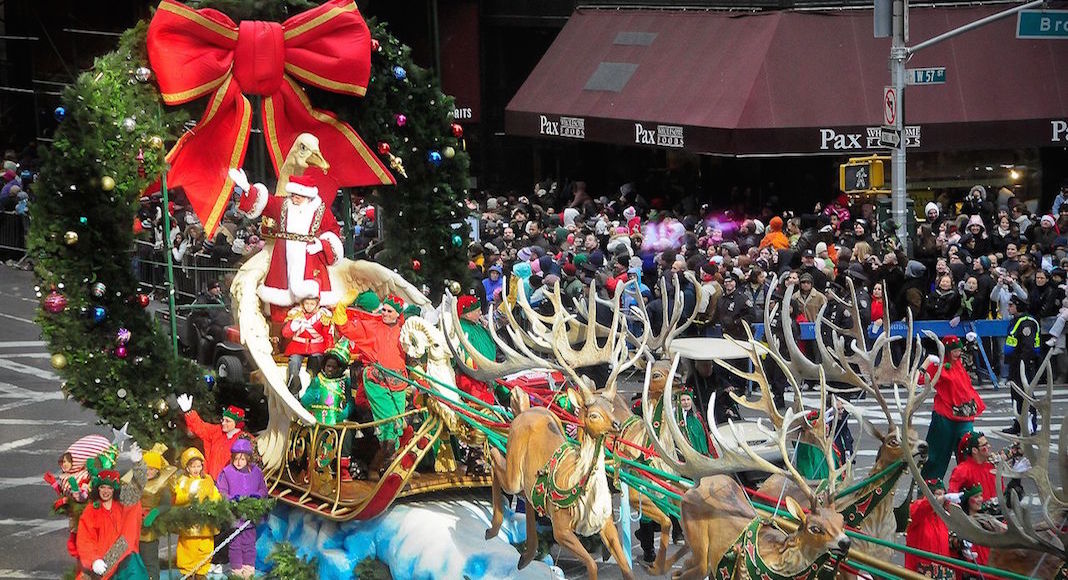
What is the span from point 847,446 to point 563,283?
19.9ft

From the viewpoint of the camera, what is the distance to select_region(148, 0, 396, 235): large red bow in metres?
14.9

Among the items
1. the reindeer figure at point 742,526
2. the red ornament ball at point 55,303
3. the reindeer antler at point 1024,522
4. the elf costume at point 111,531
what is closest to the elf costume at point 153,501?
the elf costume at point 111,531

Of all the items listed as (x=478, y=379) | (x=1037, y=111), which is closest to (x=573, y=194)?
(x=1037, y=111)

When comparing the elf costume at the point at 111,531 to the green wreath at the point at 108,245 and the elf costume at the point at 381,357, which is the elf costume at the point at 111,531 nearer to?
the green wreath at the point at 108,245

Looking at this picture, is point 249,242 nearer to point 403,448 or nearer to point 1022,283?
point 403,448

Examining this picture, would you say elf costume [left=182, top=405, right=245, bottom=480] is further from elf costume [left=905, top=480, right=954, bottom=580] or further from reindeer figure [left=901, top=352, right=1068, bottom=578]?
reindeer figure [left=901, top=352, right=1068, bottom=578]

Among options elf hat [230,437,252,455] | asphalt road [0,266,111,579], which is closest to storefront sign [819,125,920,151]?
asphalt road [0,266,111,579]

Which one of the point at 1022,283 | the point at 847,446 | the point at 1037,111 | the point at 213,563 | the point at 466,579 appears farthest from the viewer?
the point at 1037,111

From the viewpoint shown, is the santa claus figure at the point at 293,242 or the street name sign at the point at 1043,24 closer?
the santa claus figure at the point at 293,242

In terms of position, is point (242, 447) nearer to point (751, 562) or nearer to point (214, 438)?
point (214, 438)

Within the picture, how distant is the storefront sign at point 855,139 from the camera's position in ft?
95.1

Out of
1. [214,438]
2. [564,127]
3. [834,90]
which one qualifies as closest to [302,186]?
[214,438]

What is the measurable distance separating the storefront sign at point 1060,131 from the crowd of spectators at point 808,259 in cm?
110

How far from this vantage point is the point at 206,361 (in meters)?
19.9
